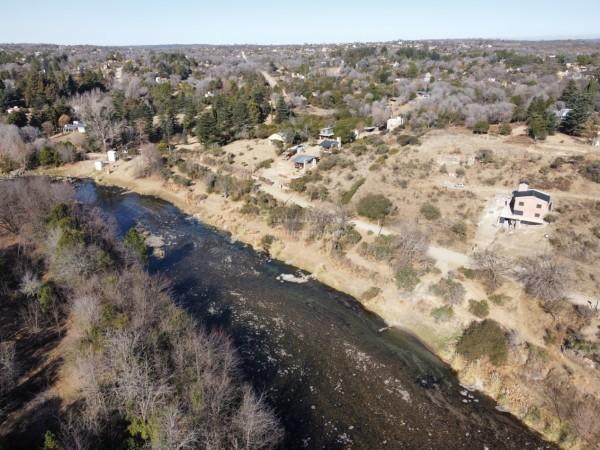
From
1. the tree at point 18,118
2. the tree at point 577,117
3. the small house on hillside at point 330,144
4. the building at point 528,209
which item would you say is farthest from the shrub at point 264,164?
the tree at point 18,118

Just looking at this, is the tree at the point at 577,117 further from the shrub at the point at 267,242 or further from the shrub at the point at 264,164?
the shrub at the point at 267,242

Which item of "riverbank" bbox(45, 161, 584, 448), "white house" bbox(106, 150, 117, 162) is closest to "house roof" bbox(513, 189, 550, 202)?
"riverbank" bbox(45, 161, 584, 448)

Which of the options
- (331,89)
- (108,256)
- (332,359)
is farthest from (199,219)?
(331,89)

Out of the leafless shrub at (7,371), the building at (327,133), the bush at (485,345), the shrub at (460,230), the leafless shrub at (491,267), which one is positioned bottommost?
the bush at (485,345)

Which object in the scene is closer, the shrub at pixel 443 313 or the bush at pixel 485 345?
the bush at pixel 485 345

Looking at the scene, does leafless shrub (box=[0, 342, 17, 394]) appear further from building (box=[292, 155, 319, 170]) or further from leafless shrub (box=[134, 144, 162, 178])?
leafless shrub (box=[134, 144, 162, 178])

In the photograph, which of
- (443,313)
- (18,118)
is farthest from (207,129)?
(443,313)

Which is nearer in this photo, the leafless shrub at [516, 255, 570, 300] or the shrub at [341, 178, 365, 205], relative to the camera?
the leafless shrub at [516, 255, 570, 300]
